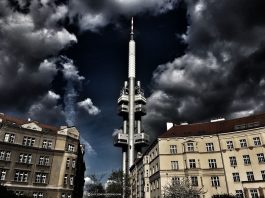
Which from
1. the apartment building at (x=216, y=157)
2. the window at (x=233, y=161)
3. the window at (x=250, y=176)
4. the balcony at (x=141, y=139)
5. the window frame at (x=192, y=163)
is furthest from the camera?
the balcony at (x=141, y=139)

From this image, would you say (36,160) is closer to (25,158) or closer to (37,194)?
(25,158)

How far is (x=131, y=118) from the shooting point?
111812 millimetres

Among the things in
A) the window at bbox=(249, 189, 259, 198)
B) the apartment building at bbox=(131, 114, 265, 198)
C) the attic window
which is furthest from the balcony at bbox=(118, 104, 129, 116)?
the window at bbox=(249, 189, 259, 198)

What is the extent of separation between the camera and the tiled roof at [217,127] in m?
48.6

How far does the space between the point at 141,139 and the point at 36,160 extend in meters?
61.3

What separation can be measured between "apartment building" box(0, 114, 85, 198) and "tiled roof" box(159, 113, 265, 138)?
2113 centimetres

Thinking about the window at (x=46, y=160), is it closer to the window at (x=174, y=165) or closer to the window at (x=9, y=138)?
the window at (x=9, y=138)

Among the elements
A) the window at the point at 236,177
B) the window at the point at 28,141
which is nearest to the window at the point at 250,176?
the window at the point at 236,177

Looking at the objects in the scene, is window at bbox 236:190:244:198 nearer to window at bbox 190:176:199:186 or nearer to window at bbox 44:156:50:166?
window at bbox 190:176:199:186

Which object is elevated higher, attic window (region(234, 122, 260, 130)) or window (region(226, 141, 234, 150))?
attic window (region(234, 122, 260, 130))

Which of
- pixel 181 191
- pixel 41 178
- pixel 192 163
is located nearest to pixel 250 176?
pixel 192 163

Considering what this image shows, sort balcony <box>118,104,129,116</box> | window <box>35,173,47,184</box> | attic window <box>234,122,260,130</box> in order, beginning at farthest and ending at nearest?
balcony <box>118,104,129,116</box> → window <box>35,173,47,184</box> → attic window <box>234,122,260,130</box>

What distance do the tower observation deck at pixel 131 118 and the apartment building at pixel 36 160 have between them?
2085 inches

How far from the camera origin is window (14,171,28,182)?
47.3 metres
